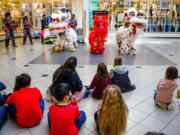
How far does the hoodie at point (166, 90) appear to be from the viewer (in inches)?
103

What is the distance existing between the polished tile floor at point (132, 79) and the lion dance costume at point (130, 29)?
43cm

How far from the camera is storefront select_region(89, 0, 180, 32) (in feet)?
35.6

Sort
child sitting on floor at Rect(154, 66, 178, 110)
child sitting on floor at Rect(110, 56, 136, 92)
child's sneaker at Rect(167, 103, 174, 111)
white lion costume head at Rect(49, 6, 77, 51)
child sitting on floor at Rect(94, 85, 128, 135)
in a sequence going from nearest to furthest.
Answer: child sitting on floor at Rect(94, 85, 128, 135) → child sitting on floor at Rect(154, 66, 178, 110) → child's sneaker at Rect(167, 103, 174, 111) → child sitting on floor at Rect(110, 56, 136, 92) → white lion costume head at Rect(49, 6, 77, 51)

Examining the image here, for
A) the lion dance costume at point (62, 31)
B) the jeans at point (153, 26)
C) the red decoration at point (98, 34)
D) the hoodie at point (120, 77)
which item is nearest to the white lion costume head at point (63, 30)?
the lion dance costume at point (62, 31)

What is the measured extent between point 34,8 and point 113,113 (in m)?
10.8

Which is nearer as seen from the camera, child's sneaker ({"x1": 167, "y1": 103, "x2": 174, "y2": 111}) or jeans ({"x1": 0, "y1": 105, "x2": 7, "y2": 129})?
jeans ({"x1": 0, "y1": 105, "x2": 7, "y2": 129})

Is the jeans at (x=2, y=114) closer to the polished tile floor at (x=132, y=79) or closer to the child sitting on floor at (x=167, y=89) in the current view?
the polished tile floor at (x=132, y=79)

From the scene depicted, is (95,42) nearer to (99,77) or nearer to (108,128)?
(99,77)

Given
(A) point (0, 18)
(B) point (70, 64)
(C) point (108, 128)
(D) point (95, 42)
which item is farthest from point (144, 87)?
(A) point (0, 18)

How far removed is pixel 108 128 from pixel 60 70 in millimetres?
1260

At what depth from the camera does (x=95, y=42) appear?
6383 mm

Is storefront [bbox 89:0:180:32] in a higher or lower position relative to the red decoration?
higher

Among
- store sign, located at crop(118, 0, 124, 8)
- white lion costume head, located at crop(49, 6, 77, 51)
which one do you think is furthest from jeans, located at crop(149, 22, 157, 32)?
white lion costume head, located at crop(49, 6, 77, 51)

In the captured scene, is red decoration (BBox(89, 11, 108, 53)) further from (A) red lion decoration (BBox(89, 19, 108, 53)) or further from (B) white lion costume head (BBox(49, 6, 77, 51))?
(B) white lion costume head (BBox(49, 6, 77, 51))
